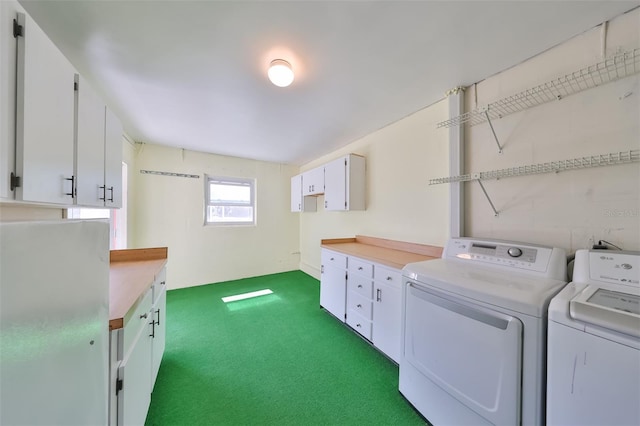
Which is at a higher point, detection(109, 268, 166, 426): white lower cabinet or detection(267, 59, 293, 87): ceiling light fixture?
detection(267, 59, 293, 87): ceiling light fixture

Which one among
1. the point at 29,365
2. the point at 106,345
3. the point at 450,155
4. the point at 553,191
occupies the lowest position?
the point at 106,345

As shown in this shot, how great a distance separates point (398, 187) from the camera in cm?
266

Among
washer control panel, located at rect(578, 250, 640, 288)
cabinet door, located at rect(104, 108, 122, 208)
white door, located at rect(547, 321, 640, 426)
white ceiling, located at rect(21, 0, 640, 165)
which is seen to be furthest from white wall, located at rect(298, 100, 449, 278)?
cabinet door, located at rect(104, 108, 122, 208)

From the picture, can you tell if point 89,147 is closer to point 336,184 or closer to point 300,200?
point 336,184

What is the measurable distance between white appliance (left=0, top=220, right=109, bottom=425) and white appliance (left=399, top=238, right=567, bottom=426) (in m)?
1.62

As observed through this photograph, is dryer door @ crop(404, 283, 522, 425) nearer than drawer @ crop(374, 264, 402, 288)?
Yes

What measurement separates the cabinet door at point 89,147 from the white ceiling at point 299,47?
1.50 ft

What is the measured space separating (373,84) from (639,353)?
2079mm

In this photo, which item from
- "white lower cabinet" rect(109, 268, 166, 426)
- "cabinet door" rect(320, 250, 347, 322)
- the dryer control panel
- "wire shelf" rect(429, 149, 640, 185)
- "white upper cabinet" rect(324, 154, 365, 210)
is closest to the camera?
"white lower cabinet" rect(109, 268, 166, 426)

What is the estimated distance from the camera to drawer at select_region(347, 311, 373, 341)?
2213 millimetres

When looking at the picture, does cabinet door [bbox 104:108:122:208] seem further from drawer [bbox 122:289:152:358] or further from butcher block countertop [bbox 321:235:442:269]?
butcher block countertop [bbox 321:235:442:269]

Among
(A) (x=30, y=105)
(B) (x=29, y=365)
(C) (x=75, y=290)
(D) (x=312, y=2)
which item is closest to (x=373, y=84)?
(D) (x=312, y=2)

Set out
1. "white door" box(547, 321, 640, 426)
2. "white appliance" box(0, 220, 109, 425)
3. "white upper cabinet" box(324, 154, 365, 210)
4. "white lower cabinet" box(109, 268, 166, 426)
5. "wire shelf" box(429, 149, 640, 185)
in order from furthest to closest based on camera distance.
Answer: "white upper cabinet" box(324, 154, 365, 210)
"wire shelf" box(429, 149, 640, 185)
"white lower cabinet" box(109, 268, 166, 426)
"white door" box(547, 321, 640, 426)
"white appliance" box(0, 220, 109, 425)

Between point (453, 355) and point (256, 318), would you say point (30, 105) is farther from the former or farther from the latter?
point (256, 318)
